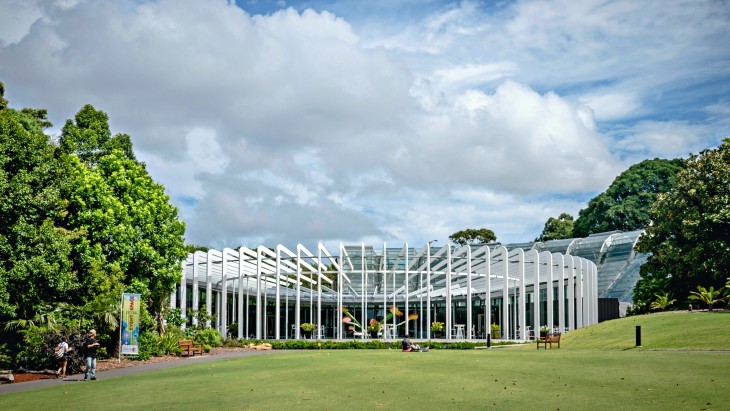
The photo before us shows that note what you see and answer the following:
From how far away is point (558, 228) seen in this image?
95.7 meters

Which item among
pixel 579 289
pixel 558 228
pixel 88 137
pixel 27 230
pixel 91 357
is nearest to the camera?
pixel 91 357

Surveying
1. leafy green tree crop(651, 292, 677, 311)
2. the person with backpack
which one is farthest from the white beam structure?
the person with backpack

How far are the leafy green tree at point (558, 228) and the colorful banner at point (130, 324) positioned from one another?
72.0 metres

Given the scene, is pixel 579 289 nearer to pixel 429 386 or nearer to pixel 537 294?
pixel 537 294

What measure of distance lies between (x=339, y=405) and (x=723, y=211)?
33594 mm

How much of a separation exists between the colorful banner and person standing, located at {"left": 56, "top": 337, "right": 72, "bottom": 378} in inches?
143

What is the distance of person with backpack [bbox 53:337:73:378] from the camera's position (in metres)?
25.2

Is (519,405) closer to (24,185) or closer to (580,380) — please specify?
(580,380)

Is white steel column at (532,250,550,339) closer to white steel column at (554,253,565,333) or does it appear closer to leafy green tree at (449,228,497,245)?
white steel column at (554,253,565,333)

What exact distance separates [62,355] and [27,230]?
5.99 meters

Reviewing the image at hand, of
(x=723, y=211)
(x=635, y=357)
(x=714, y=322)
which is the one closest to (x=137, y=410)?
(x=635, y=357)

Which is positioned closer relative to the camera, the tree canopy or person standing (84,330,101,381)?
person standing (84,330,101,381)

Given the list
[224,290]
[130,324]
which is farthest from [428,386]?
[224,290]

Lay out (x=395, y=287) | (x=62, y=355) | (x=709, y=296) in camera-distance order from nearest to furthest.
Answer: (x=62, y=355) → (x=709, y=296) → (x=395, y=287)
